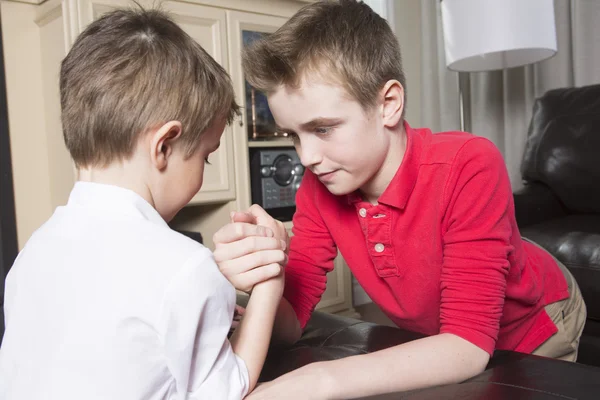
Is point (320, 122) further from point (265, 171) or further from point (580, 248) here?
point (265, 171)

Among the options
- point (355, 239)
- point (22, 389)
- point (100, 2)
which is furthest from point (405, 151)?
point (100, 2)

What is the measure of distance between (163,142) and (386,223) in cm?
47

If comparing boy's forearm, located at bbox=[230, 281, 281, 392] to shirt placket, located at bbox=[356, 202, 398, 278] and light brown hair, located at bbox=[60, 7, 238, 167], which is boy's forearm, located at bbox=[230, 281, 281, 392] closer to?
light brown hair, located at bbox=[60, 7, 238, 167]

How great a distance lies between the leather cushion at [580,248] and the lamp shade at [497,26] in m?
0.82

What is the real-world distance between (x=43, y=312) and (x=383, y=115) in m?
0.63

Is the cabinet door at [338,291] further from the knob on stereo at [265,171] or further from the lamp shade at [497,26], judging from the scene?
the lamp shade at [497,26]

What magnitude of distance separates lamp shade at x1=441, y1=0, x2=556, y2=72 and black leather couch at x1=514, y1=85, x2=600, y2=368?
10.9 inches

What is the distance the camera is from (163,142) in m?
0.70

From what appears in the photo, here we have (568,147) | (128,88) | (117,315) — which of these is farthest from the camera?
(568,147)

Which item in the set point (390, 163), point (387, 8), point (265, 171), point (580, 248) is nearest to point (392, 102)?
point (390, 163)

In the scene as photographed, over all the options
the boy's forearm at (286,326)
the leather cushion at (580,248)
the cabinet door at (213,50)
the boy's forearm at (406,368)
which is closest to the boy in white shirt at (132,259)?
the boy's forearm at (406,368)

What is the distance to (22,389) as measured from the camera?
61cm

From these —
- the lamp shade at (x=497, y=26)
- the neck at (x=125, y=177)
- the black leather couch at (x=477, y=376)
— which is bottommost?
→ the black leather couch at (x=477, y=376)

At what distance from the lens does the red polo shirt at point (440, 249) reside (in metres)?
0.85
